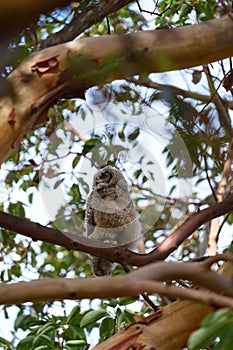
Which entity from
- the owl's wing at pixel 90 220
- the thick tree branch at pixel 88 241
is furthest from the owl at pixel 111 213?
the thick tree branch at pixel 88 241

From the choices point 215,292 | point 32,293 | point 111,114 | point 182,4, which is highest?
point 182,4

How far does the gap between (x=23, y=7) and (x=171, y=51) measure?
634 millimetres

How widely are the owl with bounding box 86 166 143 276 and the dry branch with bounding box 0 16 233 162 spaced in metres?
0.66

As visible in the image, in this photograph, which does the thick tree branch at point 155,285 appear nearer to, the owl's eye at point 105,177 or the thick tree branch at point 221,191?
the owl's eye at point 105,177

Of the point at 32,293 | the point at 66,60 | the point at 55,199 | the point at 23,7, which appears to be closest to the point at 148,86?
the point at 55,199

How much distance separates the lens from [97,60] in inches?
56.2

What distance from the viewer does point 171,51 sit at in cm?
145

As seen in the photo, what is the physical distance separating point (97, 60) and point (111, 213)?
2.65 ft

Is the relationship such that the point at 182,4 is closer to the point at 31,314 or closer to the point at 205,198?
the point at 205,198

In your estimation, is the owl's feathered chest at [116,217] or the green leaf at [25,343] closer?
the green leaf at [25,343]

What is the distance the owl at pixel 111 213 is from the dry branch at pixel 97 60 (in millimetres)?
663

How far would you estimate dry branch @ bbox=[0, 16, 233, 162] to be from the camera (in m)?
1.41

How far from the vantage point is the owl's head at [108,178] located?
2.12 m

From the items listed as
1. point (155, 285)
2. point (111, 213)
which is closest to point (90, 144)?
point (111, 213)
